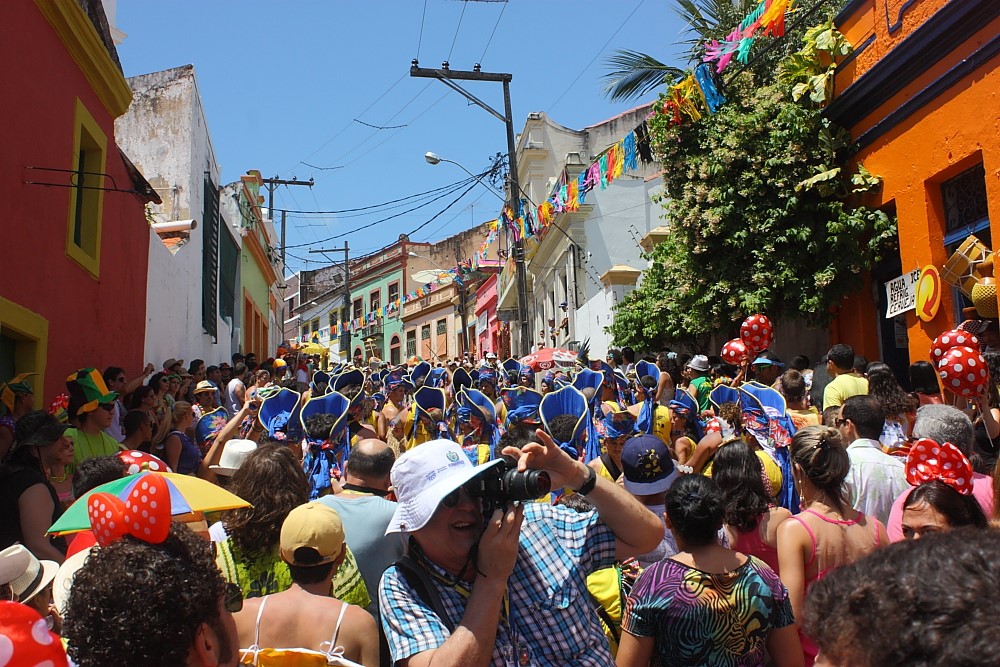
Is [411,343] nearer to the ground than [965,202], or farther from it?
farther from it

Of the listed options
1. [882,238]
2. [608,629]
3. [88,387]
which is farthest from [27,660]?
[882,238]

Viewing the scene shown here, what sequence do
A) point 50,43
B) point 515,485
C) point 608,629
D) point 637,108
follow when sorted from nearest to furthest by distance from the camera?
point 515,485 < point 608,629 < point 50,43 < point 637,108

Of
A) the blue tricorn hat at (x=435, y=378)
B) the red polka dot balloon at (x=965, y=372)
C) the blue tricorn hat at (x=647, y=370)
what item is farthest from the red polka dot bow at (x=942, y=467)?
the blue tricorn hat at (x=435, y=378)

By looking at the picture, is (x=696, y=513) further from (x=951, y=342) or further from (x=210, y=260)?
(x=210, y=260)

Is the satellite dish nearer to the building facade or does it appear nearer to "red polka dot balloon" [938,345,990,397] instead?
the building facade

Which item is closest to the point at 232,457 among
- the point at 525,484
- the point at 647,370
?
the point at 525,484

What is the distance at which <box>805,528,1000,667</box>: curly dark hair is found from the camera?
1.09m

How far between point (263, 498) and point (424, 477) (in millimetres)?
1409

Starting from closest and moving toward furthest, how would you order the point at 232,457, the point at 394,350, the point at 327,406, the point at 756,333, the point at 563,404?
the point at 232,457
the point at 563,404
the point at 327,406
the point at 756,333
the point at 394,350

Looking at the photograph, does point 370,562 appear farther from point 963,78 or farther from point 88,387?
point 963,78

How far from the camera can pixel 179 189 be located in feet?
57.3

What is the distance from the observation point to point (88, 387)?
6.44 m

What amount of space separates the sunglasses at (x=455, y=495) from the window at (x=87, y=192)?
8803mm

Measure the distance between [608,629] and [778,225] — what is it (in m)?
9.67
